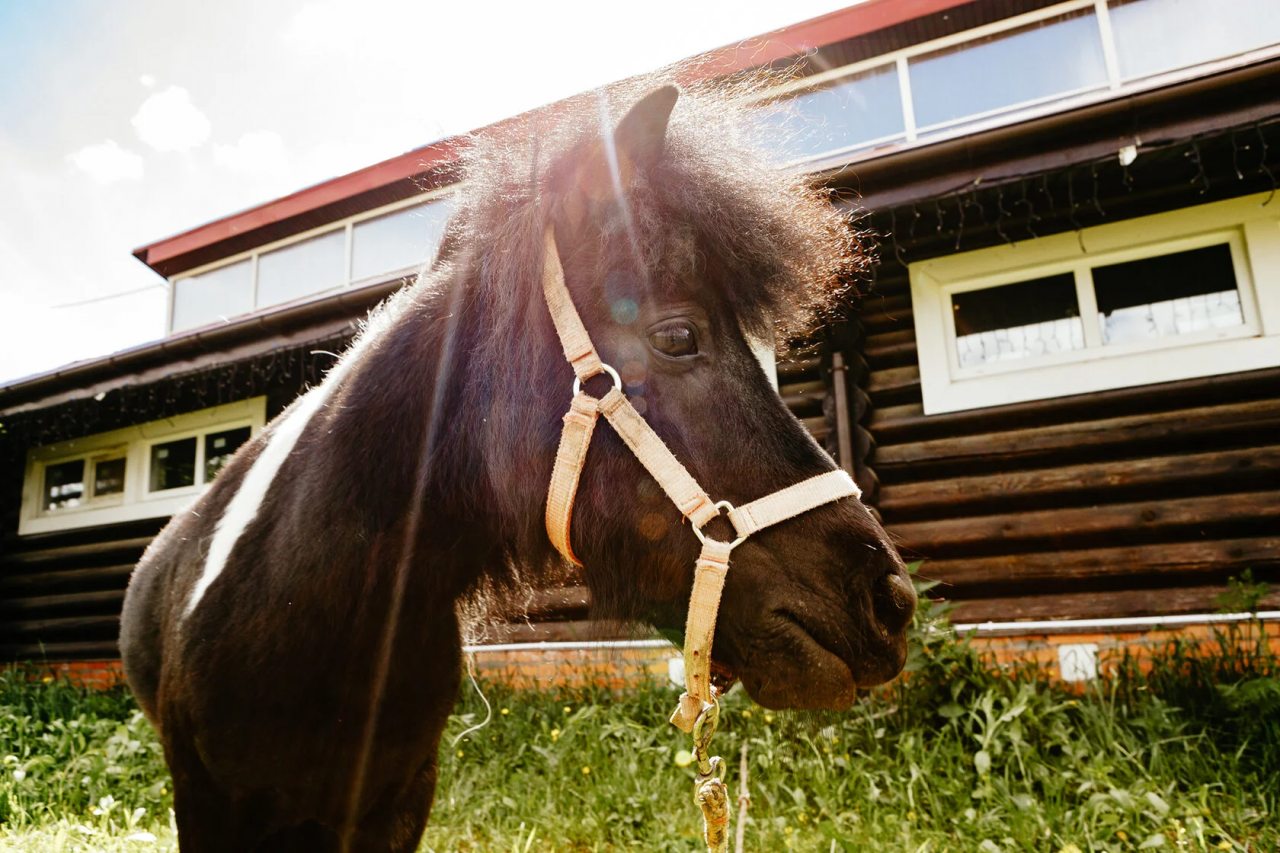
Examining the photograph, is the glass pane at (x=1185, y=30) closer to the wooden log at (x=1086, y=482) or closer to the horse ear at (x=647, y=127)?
the wooden log at (x=1086, y=482)

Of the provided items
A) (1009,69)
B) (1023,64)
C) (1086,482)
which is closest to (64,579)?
(1086,482)

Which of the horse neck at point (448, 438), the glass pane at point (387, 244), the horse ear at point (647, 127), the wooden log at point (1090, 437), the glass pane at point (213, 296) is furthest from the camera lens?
the glass pane at point (213, 296)

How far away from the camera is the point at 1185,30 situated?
19.8 feet

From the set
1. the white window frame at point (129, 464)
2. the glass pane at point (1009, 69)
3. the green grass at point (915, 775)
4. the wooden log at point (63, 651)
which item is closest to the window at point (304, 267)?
the white window frame at point (129, 464)

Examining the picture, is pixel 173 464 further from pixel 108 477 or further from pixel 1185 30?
pixel 1185 30

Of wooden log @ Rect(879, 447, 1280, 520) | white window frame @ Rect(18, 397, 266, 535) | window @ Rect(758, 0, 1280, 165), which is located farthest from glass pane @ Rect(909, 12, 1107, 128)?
white window frame @ Rect(18, 397, 266, 535)

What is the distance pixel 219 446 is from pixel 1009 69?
853 cm

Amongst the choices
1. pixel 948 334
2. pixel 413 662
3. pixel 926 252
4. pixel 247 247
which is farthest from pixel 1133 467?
pixel 247 247

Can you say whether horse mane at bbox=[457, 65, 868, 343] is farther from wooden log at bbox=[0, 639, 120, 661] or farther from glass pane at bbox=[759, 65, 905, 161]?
wooden log at bbox=[0, 639, 120, 661]

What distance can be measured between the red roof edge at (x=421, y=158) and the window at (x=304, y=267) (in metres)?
0.36

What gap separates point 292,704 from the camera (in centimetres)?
163

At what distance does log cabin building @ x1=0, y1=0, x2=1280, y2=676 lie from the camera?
4.27 meters

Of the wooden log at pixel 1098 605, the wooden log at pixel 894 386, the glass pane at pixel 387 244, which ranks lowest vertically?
the wooden log at pixel 1098 605

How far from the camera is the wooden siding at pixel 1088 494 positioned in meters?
4.32
